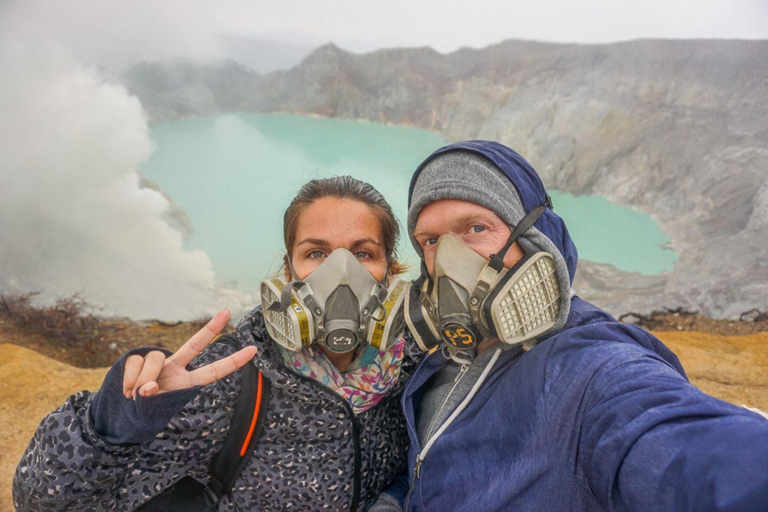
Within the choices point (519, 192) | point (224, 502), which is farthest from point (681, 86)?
point (224, 502)

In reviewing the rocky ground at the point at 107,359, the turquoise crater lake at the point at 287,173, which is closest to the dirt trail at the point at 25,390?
the rocky ground at the point at 107,359

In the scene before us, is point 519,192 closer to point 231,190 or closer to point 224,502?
point 224,502

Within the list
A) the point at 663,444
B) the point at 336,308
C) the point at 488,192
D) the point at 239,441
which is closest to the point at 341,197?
the point at 336,308

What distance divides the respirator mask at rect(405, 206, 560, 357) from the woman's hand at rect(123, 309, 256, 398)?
68 centimetres

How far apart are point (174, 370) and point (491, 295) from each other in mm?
986

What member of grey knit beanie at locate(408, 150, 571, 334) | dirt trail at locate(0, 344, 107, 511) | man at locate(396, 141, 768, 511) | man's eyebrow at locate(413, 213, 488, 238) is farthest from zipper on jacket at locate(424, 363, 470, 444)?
dirt trail at locate(0, 344, 107, 511)

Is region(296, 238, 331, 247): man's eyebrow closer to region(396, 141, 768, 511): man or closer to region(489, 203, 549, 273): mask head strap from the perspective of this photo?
region(396, 141, 768, 511): man

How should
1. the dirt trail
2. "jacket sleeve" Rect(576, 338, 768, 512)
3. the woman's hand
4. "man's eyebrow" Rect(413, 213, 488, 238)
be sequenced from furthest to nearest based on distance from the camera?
the dirt trail → "man's eyebrow" Rect(413, 213, 488, 238) → the woman's hand → "jacket sleeve" Rect(576, 338, 768, 512)

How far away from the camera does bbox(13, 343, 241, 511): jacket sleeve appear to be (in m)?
1.19

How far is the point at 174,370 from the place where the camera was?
1288 millimetres

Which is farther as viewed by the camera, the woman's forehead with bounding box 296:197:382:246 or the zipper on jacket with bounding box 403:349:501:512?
the woman's forehead with bounding box 296:197:382:246

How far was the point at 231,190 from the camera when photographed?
750cm

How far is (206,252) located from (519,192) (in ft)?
21.2

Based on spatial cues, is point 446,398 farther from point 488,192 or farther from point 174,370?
point 174,370
